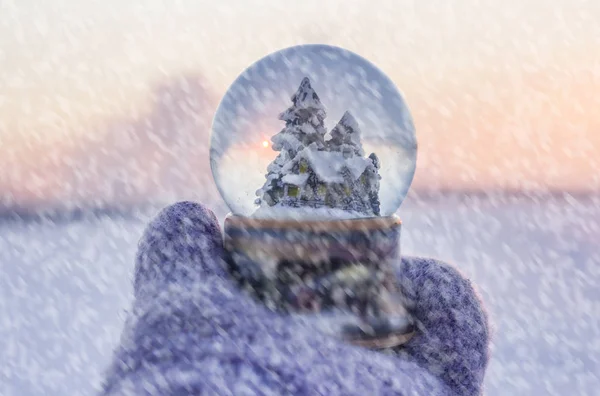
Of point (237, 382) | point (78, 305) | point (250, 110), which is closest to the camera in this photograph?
point (237, 382)

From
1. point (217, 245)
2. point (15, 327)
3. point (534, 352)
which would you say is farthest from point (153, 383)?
point (15, 327)

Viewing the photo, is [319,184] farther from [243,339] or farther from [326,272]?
[243,339]

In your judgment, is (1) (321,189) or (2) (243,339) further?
(1) (321,189)

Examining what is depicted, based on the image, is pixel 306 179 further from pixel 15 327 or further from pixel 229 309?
pixel 15 327

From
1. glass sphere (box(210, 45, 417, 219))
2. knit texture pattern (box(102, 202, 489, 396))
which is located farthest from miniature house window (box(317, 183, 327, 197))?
knit texture pattern (box(102, 202, 489, 396))

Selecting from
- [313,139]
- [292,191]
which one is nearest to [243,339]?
[292,191]

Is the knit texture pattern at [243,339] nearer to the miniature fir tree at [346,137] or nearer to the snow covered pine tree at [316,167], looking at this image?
the snow covered pine tree at [316,167]
